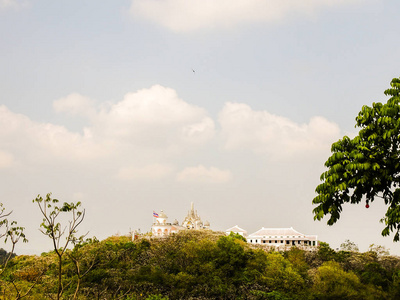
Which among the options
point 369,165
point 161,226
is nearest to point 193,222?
point 161,226

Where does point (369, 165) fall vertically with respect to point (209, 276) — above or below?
above

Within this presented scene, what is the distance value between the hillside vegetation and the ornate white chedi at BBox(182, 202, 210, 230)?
62688mm

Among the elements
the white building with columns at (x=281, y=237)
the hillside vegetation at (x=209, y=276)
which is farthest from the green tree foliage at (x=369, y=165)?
the white building with columns at (x=281, y=237)

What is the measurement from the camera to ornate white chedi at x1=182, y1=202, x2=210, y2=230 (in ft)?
384

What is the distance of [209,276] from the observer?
4338 centimetres

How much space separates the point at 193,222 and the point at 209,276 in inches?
3158

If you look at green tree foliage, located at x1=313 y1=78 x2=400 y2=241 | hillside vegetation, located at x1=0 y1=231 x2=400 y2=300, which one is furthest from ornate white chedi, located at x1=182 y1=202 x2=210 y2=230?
green tree foliage, located at x1=313 y1=78 x2=400 y2=241

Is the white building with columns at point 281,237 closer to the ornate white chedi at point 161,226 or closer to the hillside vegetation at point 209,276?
the ornate white chedi at point 161,226

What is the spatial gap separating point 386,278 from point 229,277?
55.2 ft

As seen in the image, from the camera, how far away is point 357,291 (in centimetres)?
4181

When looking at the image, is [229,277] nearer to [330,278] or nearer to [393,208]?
[330,278]

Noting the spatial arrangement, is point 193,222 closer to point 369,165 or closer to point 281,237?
point 281,237

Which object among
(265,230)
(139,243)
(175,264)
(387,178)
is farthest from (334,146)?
(265,230)

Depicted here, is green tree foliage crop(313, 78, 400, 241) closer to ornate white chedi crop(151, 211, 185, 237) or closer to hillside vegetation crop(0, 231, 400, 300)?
hillside vegetation crop(0, 231, 400, 300)
